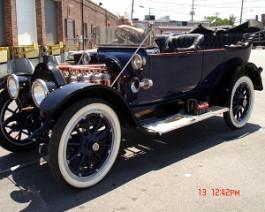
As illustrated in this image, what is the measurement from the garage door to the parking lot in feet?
35.1

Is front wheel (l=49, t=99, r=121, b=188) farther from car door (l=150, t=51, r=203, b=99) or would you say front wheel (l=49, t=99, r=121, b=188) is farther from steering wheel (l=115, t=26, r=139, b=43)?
steering wheel (l=115, t=26, r=139, b=43)

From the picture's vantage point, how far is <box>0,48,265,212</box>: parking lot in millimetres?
3012

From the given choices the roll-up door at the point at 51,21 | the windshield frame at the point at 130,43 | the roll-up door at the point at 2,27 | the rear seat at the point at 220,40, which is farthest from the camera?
the roll-up door at the point at 51,21

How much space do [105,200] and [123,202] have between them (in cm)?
17

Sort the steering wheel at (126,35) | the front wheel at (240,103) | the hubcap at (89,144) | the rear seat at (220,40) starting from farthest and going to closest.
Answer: the rear seat at (220,40) → the front wheel at (240,103) → the steering wheel at (126,35) → the hubcap at (89,144)

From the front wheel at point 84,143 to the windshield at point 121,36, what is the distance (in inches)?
43.1

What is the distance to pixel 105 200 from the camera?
3.08m

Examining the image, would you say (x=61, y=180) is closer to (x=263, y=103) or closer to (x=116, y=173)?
(x=116, y=173)

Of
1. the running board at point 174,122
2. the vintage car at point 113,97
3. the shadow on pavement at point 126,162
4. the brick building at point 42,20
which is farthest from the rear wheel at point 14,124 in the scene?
the brick building at point 42,20

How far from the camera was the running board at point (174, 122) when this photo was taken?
3.81 meters

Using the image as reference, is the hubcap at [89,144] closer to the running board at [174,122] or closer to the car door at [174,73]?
the running board at [174,122]

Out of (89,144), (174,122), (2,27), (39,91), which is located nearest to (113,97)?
(89,144)

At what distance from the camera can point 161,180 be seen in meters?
3.49
